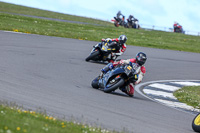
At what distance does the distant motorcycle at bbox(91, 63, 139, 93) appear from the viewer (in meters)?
11.7

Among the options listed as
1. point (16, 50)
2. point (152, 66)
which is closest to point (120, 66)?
point (16, 50)

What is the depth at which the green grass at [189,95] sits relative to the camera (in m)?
13.2

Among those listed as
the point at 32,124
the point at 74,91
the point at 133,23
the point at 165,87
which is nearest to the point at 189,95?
the point at 165,87

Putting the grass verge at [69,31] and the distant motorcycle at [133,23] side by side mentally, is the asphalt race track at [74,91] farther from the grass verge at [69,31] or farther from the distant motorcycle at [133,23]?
the distant motorcycle at [133,23]

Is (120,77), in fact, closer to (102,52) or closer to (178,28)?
(102,52)

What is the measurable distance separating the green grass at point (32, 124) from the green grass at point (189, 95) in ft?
21.5

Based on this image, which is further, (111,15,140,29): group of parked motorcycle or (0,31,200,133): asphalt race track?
(111,15,140,29): group of parked motorcycle

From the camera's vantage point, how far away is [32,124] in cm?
617

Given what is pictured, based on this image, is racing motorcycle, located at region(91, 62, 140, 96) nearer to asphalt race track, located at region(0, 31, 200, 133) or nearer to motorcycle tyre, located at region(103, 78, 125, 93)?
motorcycle tyre, located at region(103, 78, 125, 93)

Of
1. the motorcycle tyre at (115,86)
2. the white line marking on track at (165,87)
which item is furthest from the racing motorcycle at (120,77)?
the white line marking on track at (165,87)

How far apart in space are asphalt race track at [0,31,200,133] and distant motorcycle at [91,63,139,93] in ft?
0.86

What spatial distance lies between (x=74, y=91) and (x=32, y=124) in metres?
4.98

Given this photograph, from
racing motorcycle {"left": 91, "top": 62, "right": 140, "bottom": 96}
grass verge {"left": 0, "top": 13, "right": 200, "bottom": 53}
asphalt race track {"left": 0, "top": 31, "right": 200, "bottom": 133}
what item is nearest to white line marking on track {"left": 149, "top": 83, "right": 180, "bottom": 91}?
asphalt race track {"left": 0, "top": 31, "right": 200, "bottom": 133}

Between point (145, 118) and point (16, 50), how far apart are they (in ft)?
32.2
